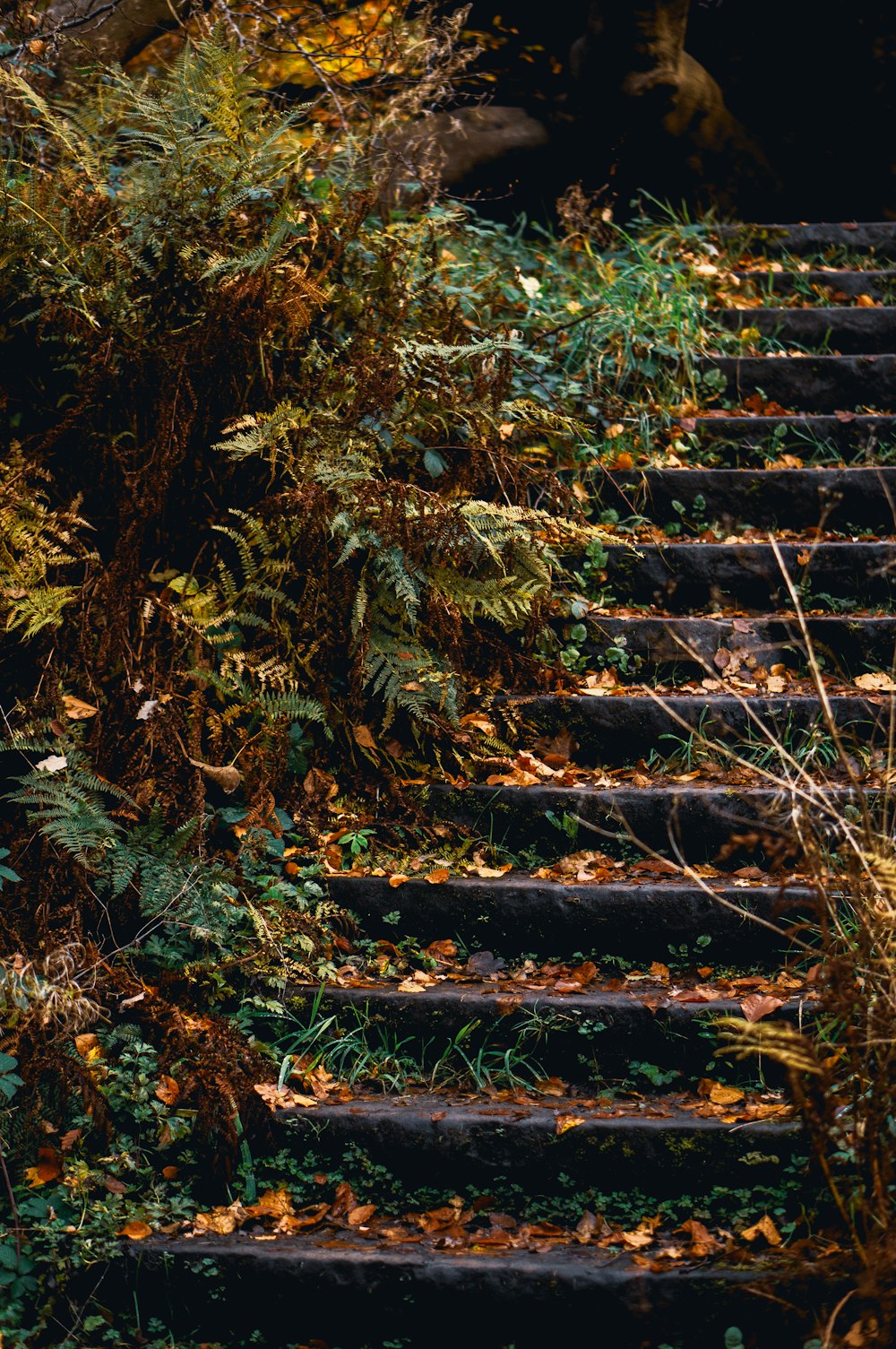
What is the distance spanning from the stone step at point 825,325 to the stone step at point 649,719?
2593mm

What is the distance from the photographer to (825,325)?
561 cm

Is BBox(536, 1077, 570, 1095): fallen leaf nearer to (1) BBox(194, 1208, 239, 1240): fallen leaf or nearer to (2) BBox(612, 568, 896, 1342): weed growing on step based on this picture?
(2) BBox(612, 568, 896, 1342): weed growing on step

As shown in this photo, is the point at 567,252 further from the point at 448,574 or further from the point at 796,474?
the point at 448,574

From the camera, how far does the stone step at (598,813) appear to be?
347 cm

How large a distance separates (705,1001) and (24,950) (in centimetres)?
194

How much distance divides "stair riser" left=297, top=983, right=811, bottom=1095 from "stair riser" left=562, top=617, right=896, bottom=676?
59.9 inches

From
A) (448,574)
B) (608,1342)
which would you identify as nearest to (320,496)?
(448,574)

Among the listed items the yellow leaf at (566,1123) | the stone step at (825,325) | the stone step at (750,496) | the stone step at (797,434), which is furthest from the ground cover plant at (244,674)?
the stone step at (825,325)

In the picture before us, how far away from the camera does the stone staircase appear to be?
243cm

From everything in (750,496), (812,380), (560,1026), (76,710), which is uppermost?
(76,710)

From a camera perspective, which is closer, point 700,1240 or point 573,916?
point 700,1240

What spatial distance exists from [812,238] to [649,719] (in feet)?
13.7

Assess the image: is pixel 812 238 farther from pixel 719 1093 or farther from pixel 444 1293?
pixel 444 1293

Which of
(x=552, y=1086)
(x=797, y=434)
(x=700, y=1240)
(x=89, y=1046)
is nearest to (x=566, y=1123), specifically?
(x=552, y=1086)
